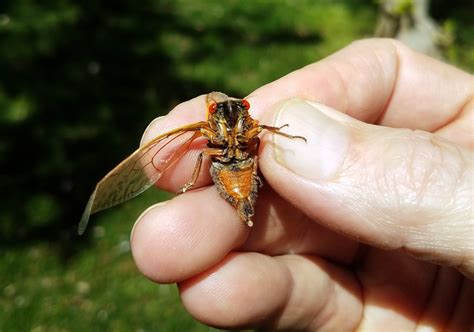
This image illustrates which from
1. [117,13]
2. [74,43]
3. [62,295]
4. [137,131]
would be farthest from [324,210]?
[117,13]

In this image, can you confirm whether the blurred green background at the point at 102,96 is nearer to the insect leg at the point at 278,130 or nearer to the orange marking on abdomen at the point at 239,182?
the orange marking on abdomen at the point at 239,182

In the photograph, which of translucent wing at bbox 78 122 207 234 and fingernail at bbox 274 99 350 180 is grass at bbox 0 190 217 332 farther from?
fingernail at bbox 274 99 350 180

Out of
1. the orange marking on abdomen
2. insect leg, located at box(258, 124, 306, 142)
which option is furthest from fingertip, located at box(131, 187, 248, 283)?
insect leg, located at box(258, 124, 306, 142)

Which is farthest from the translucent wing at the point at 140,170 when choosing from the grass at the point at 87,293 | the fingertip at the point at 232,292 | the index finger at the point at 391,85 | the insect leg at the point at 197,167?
the grass at the point at 87,293

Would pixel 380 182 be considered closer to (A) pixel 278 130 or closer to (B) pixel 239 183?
(A) pixel 278 130

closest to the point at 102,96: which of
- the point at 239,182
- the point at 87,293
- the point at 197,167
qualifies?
the point at 87,293

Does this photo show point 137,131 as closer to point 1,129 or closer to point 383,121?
point 1,129
